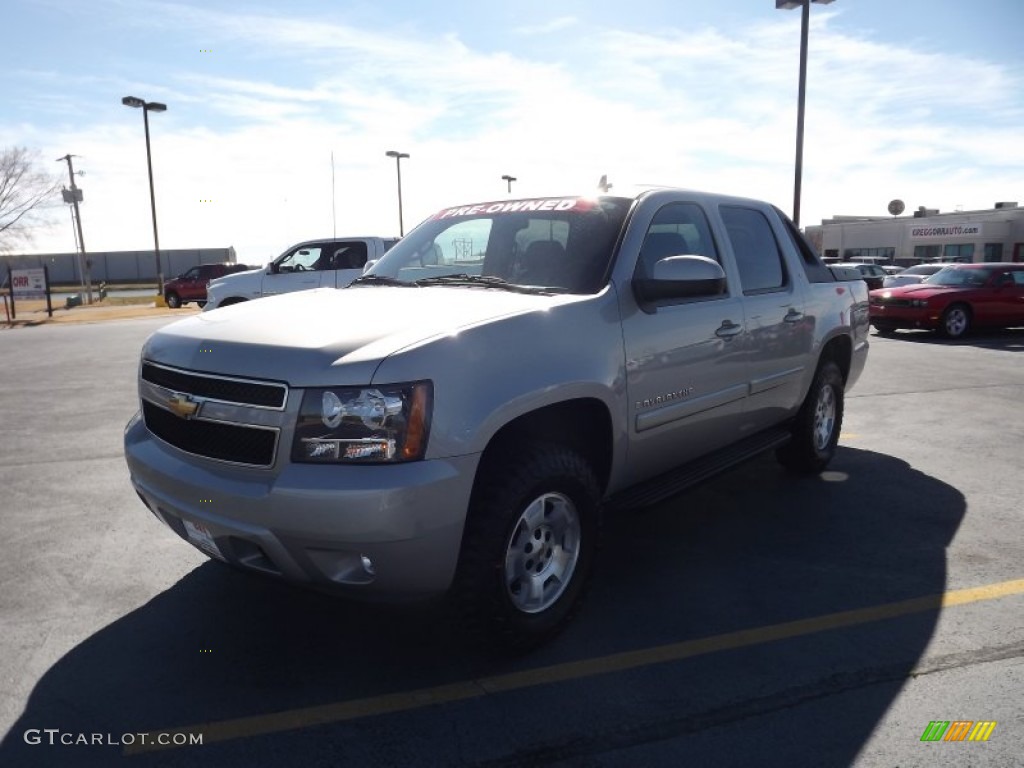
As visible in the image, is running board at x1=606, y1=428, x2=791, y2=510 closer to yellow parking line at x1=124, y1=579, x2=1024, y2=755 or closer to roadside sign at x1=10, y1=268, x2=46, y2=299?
yellow parking line at x1=124, y1=579, x2=1024, y2=755

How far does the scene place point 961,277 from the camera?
612 inches

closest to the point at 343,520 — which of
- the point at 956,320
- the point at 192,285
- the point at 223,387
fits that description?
the point at 223,387

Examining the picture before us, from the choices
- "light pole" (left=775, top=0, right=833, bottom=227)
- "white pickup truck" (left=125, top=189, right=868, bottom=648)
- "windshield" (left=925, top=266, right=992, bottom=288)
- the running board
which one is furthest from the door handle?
"light pole" (left=775, top=0, right=833, bottom=227)

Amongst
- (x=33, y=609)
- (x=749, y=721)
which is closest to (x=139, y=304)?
(x=33, y=609)

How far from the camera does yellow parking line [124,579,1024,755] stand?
104 inches

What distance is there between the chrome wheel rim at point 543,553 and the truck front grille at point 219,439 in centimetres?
98

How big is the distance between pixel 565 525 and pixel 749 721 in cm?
100

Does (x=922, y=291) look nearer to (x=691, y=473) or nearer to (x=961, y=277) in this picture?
(x=961, y=277)

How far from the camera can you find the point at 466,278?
3729 mm

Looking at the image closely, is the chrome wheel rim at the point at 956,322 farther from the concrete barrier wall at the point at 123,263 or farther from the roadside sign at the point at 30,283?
the concrete barrier wall at the point at 123,263

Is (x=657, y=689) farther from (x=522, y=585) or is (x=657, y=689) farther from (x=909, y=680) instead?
(x=909, y=680)

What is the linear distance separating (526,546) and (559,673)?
1.64ft

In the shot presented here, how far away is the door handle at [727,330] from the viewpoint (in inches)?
158

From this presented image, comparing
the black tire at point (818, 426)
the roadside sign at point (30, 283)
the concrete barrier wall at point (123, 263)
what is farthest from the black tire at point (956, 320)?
the concrete barrier wall at point (123, 263)
